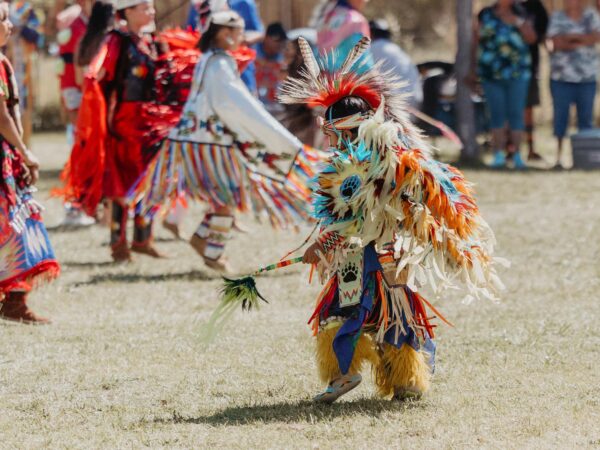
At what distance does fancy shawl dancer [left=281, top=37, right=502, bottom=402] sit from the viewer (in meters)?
4.15

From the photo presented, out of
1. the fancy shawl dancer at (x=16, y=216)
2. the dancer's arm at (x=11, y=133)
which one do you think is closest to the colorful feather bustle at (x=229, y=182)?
the fancy shawl dancer at (x=16, y=216)

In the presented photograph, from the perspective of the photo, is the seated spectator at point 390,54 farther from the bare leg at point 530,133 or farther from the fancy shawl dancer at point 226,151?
the fancy shawl dancer at point 226,151

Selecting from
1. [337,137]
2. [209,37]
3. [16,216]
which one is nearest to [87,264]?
[209,37]

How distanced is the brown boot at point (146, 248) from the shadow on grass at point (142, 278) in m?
0.46

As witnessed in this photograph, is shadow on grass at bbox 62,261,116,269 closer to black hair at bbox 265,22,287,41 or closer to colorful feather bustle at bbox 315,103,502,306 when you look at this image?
colorful feather bustle at bbox 315,103,502,306

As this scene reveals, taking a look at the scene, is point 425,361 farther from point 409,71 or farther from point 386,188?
point 409,71

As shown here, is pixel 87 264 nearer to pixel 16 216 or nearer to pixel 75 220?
pixel 75 220

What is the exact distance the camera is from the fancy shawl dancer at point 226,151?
6.74 metres

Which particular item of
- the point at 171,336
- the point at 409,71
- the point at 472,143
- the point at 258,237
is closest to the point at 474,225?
the point at 171,336

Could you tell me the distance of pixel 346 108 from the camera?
4348 mm

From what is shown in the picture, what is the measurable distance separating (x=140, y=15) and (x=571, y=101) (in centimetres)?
574

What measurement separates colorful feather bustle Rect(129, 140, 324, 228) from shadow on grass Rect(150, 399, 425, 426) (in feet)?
8.56

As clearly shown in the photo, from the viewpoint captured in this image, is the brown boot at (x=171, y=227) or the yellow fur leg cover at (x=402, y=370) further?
the brown boot at (x=171, y=227)

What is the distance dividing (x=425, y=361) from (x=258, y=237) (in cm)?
423
